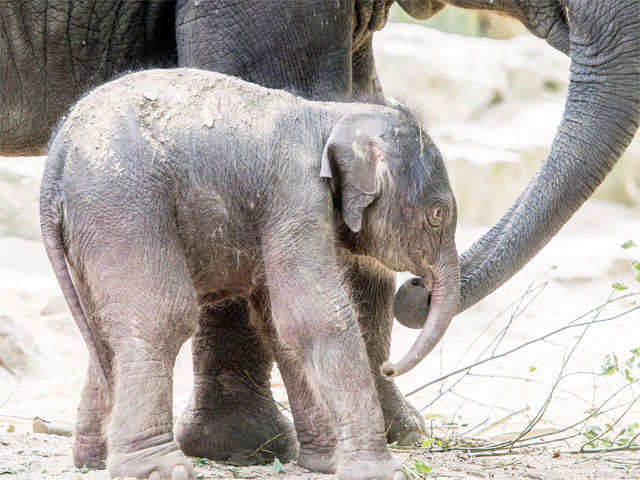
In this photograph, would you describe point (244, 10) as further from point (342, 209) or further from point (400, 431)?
point (400, 431)

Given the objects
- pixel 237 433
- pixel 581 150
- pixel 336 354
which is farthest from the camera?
pixel 237 433

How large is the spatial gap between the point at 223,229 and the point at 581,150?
1201mm

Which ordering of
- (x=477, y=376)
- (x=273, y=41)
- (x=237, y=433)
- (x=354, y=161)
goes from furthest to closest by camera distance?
(x=477, y=376)
(x=273, y=41)
(x=237, y=433)
(x=354, y=161)

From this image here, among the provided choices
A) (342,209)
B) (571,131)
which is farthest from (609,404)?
(342,209)

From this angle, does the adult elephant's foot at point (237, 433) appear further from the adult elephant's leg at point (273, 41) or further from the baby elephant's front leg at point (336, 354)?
the adult elephant's leg at point (273, 41)

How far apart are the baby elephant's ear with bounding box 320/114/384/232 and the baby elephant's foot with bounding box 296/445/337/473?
73cm

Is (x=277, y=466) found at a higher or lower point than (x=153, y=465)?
lower

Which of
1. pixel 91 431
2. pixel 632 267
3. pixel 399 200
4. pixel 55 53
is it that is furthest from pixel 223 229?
pixel 632 267

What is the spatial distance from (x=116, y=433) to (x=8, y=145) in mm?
1828

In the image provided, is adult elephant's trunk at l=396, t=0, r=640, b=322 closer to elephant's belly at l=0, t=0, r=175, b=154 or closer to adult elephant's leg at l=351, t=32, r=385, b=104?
adult elephant's leg at l=351, t=32, r=385, b=104

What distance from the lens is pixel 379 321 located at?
4.01 metres

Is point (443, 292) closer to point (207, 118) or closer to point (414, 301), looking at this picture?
point (414, 301)

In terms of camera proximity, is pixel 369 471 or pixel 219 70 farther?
pixel 219 70

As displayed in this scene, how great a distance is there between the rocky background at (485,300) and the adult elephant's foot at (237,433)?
0.25m
